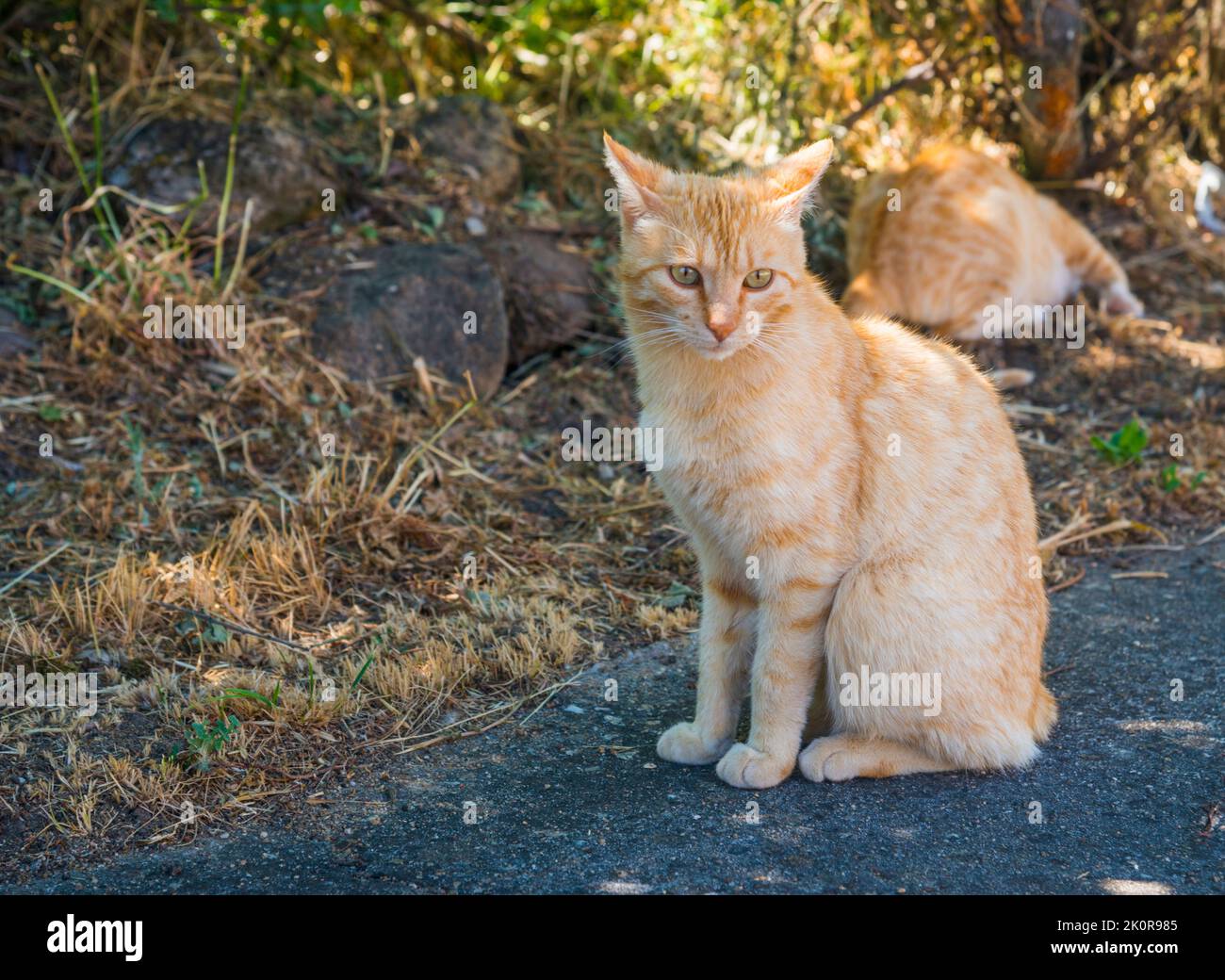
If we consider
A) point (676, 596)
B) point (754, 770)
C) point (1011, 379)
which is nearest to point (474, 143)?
point (1011, 379)

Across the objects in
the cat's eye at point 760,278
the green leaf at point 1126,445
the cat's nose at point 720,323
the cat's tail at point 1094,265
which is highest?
the cat's tail at point 1094,265

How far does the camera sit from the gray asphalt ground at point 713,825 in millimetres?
3070

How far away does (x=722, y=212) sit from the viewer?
3.33m

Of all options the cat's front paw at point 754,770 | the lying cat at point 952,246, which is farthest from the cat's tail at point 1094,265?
the cat's front paw at point 754,770

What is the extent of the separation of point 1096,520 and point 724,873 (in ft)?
9.57

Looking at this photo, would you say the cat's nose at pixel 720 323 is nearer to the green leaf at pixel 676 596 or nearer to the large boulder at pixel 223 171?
the green leaf at pixel 676 596

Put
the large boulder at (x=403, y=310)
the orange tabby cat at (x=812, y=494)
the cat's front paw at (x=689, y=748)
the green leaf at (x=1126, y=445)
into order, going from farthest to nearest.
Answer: the large boulder at (x=403, y=310), the green leaf at (x=1126, y=445), the cat's front paw at (x=689, y=748), the orange tabby cat at (x=812, y=494)

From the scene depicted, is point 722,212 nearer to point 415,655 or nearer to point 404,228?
point 415,655

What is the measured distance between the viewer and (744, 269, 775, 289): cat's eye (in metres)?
3.34

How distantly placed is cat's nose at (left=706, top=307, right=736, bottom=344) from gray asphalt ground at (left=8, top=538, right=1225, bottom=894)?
1206 mm

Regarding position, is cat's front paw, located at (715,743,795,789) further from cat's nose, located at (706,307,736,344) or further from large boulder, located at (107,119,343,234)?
large boulder, located at (107,119,343,234)

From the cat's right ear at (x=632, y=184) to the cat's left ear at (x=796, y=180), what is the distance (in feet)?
1.01

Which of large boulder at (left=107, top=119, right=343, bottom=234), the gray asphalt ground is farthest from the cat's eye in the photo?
large boulder at (left=107, top=119, right=343, bottom=234)

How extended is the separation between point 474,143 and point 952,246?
2.53m
